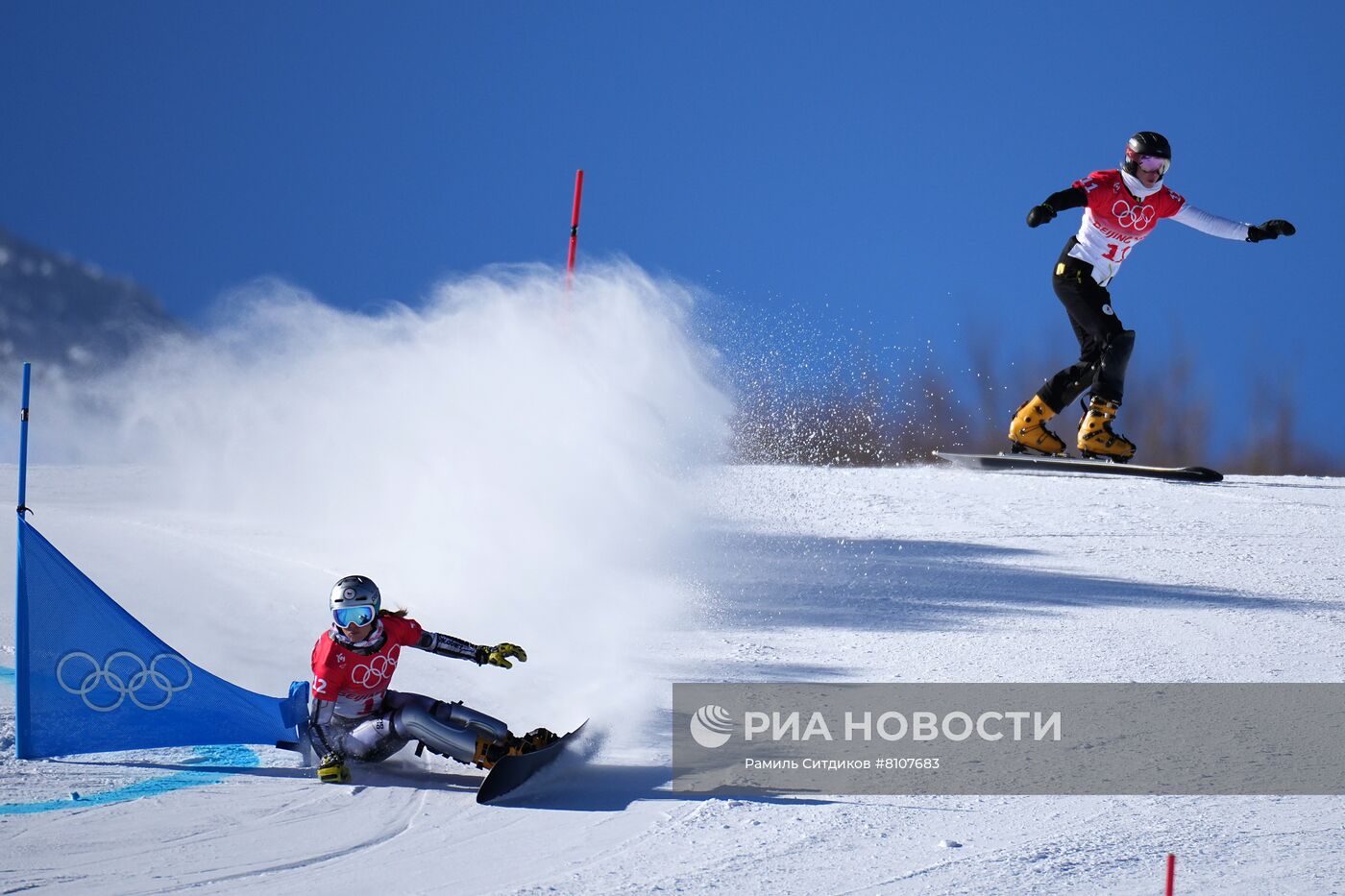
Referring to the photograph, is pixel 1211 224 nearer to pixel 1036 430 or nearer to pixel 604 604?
pixel 1036 430

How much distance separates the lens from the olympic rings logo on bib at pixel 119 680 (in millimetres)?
5793

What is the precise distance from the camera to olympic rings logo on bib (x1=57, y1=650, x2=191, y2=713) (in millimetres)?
5793

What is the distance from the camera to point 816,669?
7.43 metres

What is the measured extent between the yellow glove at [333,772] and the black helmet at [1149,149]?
18.3 ft

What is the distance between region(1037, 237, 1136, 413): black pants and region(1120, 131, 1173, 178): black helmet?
62cm

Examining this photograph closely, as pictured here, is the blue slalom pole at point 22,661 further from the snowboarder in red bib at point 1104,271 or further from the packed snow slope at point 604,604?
the snowboarder in red bib at point 1104,271

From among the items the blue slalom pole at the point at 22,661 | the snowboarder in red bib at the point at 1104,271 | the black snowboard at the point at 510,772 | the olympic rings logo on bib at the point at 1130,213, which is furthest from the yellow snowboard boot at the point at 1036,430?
the blue slalom pole at the point at 22,661

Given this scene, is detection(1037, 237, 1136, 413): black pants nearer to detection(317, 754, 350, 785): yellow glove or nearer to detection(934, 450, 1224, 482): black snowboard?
detection(934, 450, 1224, 482): black snowboard

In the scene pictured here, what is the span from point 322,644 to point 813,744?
212cm

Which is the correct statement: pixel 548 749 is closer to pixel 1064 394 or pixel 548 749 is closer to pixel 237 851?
pixel 237 851

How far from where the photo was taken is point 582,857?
452cm

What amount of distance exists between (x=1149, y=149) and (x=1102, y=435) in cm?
170

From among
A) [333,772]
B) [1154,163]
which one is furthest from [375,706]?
[1154,163]

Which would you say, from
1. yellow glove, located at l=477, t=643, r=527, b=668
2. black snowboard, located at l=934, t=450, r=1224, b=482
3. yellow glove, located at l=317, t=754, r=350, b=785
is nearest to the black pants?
black snowboard, located at l=934, t=450, r=1224, b=482
